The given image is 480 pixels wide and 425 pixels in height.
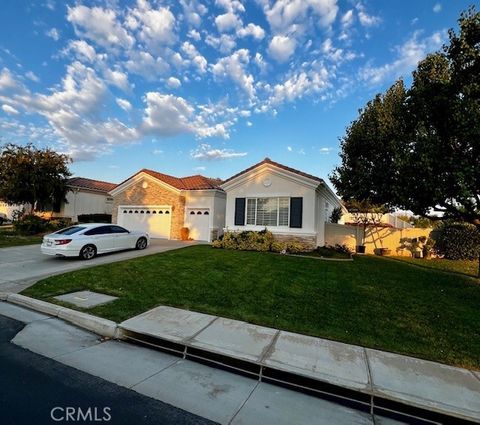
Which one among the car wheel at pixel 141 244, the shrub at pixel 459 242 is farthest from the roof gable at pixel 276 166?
the shrub at pixel 459 242

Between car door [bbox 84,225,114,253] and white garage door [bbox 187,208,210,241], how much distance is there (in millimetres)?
6683

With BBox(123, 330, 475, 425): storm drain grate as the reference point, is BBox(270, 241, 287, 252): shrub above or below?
above

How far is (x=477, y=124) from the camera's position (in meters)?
7.82

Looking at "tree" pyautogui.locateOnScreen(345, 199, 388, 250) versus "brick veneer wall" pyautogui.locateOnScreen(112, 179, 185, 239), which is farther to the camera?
"brick veneer wall" pyautogui.locateOnScreen(112, 179, 185, 239)

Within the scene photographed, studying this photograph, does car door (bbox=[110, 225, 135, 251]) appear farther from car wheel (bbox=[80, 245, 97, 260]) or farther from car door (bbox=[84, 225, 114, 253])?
car wheel (bbox=[80, 245, 97, 260])

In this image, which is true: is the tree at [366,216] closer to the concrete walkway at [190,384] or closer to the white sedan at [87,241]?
the white sedan at [87,241]

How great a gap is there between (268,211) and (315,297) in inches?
357

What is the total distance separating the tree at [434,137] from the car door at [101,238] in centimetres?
1135

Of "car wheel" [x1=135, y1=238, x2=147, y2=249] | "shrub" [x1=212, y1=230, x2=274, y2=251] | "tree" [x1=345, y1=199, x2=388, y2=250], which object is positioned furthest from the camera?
"tree" [x1=345, y1=199, x2=388, y2=250]

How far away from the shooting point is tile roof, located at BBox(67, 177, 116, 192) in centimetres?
2715

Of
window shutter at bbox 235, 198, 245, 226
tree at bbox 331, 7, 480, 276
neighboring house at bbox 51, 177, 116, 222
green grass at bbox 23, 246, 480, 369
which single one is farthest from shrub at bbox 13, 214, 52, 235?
tree at bbox 331, 7, 480, 276

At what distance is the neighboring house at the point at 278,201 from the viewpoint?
1516 cm

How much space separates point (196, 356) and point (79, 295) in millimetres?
4305

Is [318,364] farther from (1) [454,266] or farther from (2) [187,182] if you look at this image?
(2) [187,182]
